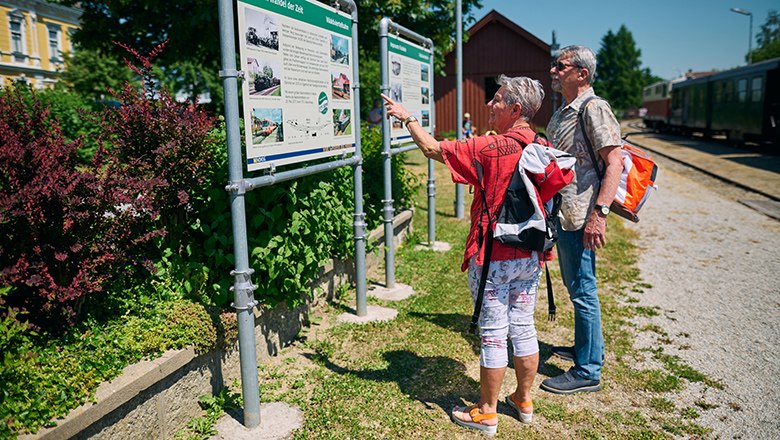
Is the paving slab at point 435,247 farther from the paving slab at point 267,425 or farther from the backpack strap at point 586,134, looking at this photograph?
the paving slab at point 267,425

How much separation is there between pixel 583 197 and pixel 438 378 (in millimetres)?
1540

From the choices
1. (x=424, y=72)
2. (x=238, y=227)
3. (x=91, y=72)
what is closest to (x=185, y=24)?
(x=424, y=72)

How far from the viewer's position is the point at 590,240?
11.2ft

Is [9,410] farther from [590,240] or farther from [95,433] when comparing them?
[590,240]

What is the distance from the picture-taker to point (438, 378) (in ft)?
12.6

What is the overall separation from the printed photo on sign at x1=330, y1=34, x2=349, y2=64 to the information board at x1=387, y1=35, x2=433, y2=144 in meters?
0.90

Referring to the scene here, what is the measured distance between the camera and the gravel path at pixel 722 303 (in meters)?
3.56

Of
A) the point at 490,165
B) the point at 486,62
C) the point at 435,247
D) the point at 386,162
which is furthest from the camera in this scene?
the point at 486,62

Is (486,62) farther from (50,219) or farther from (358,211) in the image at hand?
(50,219)

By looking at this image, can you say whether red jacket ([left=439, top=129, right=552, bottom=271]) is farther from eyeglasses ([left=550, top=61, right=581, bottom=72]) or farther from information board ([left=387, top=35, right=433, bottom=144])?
information board ([left=387, top=35, right=433, bottom=144])

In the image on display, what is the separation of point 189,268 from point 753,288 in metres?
5.57

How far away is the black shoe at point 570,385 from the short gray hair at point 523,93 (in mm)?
1833

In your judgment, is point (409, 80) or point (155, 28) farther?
point (155, 28)

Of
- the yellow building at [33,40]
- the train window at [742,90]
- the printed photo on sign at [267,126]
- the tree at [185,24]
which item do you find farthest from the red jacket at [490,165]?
the yellow building at [33,40]
